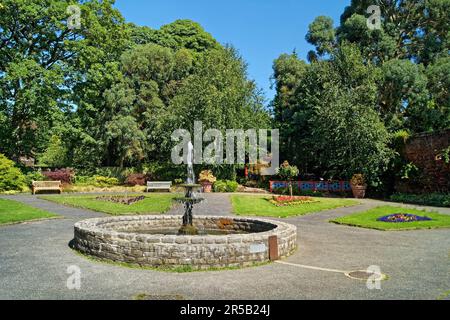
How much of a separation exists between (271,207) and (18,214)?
39.9 feet

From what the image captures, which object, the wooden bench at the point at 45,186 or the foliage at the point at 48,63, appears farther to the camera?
the foliage at the point at 48,63

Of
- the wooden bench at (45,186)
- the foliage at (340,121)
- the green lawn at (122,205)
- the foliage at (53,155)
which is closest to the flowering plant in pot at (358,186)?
the foliage at (340,121)

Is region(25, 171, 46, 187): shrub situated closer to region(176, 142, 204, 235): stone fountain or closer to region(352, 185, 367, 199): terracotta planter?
region(176, 142, 204, 235): stone fountain

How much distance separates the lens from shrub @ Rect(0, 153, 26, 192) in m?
27.7

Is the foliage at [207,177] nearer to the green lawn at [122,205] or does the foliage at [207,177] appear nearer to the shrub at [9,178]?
the green lawn at [122,205]

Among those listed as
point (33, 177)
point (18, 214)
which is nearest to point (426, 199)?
point (18, 214)

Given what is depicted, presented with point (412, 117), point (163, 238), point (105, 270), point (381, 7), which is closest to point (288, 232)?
point (163, 238)

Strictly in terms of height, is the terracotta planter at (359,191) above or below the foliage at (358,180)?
below

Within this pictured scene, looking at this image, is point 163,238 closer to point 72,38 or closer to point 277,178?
Result: point 277,178

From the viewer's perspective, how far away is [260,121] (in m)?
35.7

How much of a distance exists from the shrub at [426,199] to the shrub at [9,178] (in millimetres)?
26464

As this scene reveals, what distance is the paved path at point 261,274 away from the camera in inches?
280

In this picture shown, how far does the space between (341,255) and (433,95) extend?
27.1m

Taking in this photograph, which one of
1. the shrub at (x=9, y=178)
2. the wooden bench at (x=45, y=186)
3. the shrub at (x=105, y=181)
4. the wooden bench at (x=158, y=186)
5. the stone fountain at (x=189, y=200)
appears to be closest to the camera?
the stone fountain at (x=189, y=200)
